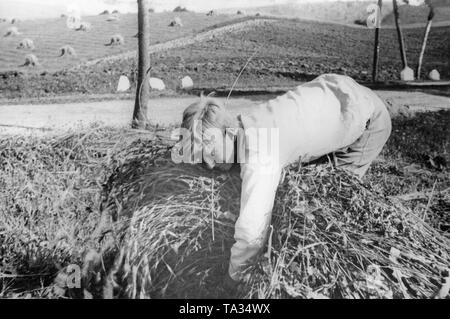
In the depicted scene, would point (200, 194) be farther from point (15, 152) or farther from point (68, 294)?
point (15, 152)

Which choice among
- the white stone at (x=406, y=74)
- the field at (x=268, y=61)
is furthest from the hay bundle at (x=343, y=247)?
the white stone at (x=406, y=74)

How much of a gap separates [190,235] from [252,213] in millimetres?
516

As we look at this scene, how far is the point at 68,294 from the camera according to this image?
2217 millimetres

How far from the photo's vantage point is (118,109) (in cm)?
812

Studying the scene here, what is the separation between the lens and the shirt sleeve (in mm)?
1945

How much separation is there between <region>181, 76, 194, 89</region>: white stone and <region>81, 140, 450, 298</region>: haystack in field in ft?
22.3

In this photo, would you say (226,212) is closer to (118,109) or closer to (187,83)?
(118,109)

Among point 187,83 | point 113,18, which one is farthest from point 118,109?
point 113,18

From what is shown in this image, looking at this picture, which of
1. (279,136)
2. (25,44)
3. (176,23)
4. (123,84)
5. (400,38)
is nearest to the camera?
(279,136)

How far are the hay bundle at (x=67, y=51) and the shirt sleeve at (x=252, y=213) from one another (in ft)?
27.5

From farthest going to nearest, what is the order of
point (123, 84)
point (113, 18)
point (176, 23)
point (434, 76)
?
point (113, 18)
point (176, 23)
point (123, 84)
point (434, 76)

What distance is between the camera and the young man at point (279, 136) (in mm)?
1984

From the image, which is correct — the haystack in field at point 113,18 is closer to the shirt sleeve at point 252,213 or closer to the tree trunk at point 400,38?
the tree trunk at point 400,38

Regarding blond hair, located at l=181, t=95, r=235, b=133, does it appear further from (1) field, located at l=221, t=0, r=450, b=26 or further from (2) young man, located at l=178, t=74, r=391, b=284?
(1) field, located at l=221, t=0, r=450, b=26
